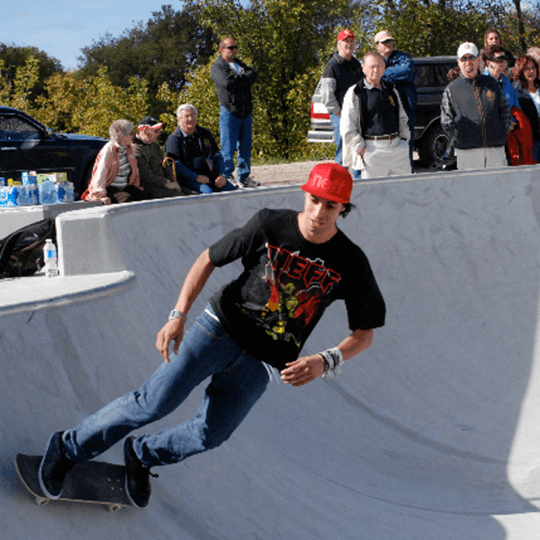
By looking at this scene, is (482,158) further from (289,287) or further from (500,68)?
(289,287)

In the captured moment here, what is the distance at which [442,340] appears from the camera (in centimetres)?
601

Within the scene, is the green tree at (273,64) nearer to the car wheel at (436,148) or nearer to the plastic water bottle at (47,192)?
the car wheel at (436,148)

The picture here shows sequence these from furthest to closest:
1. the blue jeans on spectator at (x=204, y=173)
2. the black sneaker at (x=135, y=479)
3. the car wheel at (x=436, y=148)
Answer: the car wheel at (x=436, y=148), the blue jeans on spectator at (x=204, y=173), the black sneaker at (x=135, y=479)

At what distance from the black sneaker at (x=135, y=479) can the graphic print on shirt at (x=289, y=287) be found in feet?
2.99

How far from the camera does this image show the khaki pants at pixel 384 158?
24.4ft

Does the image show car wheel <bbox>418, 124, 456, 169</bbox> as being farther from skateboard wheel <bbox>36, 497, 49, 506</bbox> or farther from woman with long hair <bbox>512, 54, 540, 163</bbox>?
skateboard wheel <bbox>36, 497, 49, 506</bbox>

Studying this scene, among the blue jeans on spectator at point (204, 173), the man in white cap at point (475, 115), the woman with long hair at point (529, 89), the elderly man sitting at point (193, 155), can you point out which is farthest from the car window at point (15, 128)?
the woman with long hair at point (529, 89)

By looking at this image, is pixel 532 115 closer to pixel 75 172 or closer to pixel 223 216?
pixel 223 216

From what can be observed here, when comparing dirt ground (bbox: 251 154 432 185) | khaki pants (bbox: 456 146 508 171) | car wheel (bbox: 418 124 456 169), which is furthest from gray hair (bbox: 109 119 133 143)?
car wheel (bbox: 418 124 456 169)

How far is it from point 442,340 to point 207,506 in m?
2.79

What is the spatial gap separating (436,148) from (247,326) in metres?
10.5

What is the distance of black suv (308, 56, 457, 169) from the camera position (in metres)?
13.0

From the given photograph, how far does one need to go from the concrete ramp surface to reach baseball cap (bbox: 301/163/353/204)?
145 cm

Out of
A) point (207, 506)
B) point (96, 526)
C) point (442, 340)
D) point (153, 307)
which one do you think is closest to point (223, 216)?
point (153, 307)
